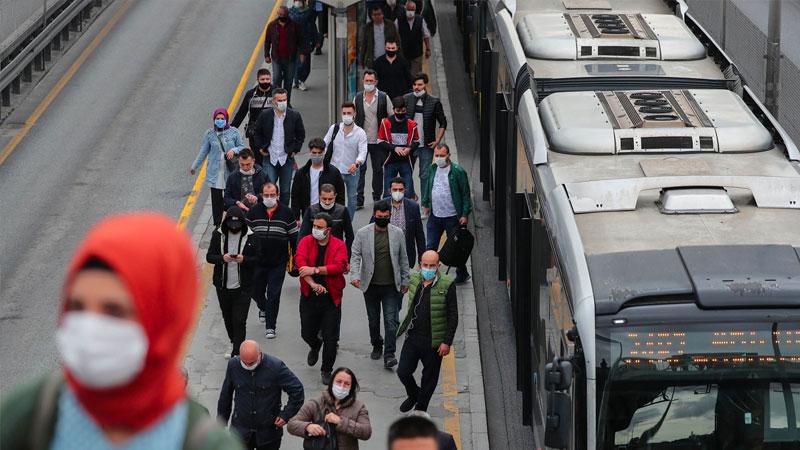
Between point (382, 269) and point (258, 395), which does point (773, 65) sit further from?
point (258, 395)

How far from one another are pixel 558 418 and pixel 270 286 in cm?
746

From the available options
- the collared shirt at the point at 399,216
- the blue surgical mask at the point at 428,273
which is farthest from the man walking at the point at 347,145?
the blue surgical mask at the point at 428,273

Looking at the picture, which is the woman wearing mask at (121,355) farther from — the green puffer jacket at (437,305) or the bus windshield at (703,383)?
the green puffer jacket at (437,305)

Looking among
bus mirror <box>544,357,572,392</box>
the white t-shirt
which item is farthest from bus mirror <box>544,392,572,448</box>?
the white t-shirt

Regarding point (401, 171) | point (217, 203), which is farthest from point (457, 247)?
point (217, 203)

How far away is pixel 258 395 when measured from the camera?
12.3 m

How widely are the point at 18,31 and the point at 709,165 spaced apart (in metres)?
18.6

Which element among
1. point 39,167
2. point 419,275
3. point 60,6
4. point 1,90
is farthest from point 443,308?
point 60,6

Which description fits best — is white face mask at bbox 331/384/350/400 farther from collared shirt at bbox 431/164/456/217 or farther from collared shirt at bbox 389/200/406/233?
collared shirt at bbox 431/164/456/217

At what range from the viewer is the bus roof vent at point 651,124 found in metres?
12.0

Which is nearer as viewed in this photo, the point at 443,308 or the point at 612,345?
the point at 612,345

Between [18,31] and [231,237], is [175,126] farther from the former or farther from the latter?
[231,237]

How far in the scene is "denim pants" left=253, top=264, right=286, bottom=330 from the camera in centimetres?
1623

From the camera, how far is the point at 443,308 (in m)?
14.4
